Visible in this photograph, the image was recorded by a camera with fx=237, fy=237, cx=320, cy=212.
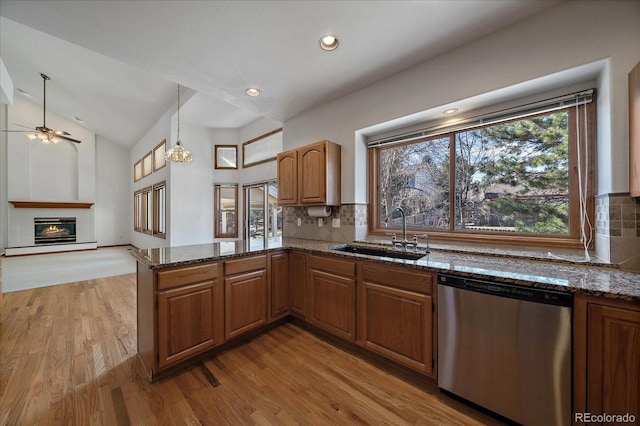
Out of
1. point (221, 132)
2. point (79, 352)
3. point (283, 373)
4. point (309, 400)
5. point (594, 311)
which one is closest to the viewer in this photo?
point (594, 311)

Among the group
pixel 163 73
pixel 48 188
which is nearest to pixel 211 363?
pixel 163 73

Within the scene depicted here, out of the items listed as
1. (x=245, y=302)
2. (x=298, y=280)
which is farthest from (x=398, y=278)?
(x=245, y=302)

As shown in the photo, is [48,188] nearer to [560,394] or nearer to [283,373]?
[283,373]

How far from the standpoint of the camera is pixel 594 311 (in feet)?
3.70

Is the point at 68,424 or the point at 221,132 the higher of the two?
the point at 221,132

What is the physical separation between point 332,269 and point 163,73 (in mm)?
2535

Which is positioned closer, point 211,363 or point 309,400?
point 309,400

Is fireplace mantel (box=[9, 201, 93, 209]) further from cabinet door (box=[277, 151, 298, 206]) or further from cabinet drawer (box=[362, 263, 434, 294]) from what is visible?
cabinet drawer (box=[362, 263, 434, 294])

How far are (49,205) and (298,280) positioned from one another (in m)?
9.17

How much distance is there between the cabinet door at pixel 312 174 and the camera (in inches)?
110

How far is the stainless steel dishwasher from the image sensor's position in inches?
47.3

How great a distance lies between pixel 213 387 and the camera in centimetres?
170

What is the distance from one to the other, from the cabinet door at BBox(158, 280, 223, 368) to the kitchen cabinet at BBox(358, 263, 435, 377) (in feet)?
4.04

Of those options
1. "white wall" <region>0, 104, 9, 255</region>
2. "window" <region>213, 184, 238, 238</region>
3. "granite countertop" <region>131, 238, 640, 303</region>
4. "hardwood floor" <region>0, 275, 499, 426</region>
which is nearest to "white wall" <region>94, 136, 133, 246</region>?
"white wall" <region>0, 104, 9, 255</region>
